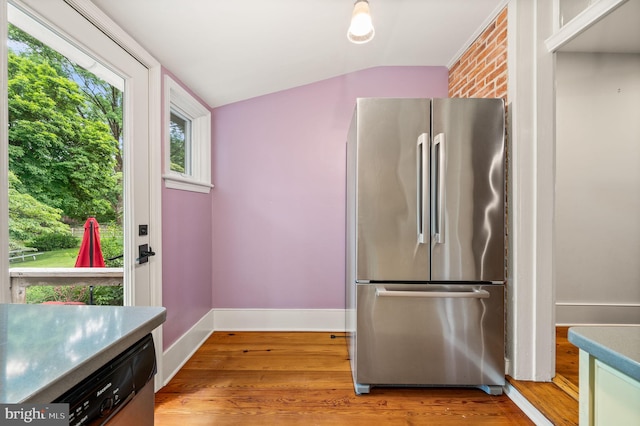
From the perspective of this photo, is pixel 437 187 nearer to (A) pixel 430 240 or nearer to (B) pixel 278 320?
(A) pixel 430 240

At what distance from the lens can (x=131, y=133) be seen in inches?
61.9

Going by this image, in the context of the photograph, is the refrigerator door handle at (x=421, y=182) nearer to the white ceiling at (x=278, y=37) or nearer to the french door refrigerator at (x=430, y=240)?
the french door refrigerator at (x=430, y=240)

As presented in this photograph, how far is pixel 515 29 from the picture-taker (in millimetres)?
1675

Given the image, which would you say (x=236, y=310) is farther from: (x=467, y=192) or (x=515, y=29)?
(x=515, y=29)

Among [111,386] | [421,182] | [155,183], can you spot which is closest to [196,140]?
[155,183]

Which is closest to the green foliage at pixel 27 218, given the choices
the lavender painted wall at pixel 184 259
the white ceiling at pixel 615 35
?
the lavender painted wall at pixel 184 259

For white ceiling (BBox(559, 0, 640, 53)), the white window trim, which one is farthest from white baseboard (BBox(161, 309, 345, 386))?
white ceiling (BBox(559, 0, 640, 53))

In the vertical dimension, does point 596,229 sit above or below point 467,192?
below

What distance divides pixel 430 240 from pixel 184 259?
1775 millimetres

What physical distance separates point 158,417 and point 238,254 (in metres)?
1.35

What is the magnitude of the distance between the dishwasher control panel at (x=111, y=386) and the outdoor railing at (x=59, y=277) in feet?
2.21

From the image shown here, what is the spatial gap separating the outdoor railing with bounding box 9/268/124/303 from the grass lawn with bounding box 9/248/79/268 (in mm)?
15

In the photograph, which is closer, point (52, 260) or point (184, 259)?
point (52, 260)

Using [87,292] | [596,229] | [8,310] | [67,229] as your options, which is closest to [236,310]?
[87,292]
